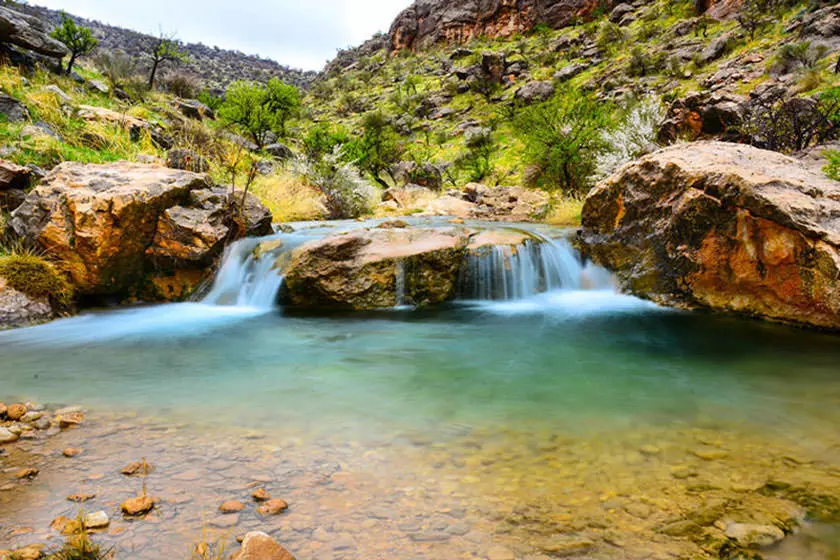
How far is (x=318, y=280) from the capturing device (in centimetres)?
756

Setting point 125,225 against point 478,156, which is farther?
point 478,156

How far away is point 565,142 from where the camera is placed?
59.9ft

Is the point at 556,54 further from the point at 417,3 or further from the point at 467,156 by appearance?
the point at 417,3

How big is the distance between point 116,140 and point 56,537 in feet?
42.1

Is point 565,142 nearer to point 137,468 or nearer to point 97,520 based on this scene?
point 137,468

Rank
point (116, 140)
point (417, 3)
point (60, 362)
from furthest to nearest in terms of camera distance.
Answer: point (417, 3) < point (116, 140) < point (60, 362)

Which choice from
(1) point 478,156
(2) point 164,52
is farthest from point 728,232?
(2) point 164,52

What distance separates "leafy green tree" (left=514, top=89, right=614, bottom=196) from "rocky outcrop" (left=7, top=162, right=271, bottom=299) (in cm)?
1414

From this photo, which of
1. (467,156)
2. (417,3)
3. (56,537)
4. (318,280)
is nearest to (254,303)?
(318,280)

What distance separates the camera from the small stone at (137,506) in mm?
1924

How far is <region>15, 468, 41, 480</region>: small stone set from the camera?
7.25 feet

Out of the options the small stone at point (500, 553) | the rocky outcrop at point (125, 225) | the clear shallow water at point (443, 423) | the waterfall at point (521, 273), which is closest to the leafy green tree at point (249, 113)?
the rocky outcrop at point (125, 225)

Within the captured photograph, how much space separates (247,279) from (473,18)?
79.0 m

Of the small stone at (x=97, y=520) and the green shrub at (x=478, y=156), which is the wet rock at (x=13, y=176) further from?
the green shrub at (x=478, y=156)
